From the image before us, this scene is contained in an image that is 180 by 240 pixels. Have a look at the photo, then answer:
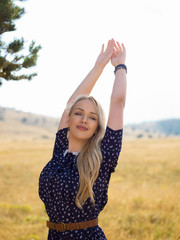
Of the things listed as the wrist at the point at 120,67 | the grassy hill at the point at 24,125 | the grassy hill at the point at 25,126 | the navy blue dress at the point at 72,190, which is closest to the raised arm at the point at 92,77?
the wrist at the point at 120,67

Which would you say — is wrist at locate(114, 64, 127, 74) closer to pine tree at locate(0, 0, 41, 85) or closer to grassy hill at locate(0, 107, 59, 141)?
pine tree at locate(0, 0, 41, 85)

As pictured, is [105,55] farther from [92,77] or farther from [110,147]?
[110,147]

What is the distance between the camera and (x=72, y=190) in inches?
87.3

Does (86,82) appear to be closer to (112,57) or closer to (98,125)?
(112,57)

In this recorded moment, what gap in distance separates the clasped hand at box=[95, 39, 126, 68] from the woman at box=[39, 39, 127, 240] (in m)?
0.11

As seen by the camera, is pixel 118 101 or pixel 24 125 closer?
pixel 118 101

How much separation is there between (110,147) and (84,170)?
0.95ft

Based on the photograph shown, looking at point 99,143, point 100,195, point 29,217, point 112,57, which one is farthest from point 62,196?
point 29,217

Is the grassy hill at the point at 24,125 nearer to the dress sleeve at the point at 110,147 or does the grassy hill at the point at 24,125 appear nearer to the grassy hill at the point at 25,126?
the grassy hill at the point at 25,126

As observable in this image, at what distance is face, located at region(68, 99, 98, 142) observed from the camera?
2465 mm

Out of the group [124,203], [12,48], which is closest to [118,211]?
[124,203]

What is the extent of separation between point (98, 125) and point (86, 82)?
1.97 feet

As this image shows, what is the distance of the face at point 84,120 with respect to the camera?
2.46m

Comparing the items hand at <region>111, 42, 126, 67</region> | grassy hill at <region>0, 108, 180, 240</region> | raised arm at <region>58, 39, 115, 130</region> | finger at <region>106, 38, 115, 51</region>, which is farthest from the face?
grassy hill at <region>0, 108, 180, 240</region>
